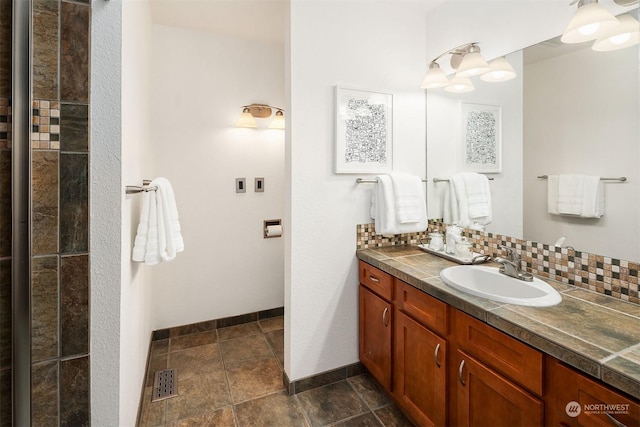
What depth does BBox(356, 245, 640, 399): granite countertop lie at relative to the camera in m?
0.83

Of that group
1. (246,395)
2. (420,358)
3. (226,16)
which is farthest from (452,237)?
(226,16)

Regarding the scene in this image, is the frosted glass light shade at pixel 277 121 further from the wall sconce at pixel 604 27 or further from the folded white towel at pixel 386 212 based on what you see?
the wall sconce at pixel 604 27

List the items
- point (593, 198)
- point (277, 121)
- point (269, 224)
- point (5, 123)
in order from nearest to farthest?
point (5, 123), point (593, 198), point (277, 121), point (269, 224)

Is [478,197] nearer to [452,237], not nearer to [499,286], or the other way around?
[452,237]

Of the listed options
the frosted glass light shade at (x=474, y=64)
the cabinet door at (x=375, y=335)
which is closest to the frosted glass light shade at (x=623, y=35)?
the frosted glass light shade at (x=474, y=64)

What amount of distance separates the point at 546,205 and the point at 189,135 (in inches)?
101

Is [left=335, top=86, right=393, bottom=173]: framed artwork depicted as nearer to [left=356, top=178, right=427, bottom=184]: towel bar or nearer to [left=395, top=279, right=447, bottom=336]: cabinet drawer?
[left=356, top=178, right=427, bottom=184]: towel bar

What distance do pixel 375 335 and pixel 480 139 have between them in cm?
142

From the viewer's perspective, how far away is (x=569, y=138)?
1.48 m

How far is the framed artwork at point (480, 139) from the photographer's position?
73.5 inches

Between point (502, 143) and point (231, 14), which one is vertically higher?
point (231, 14)

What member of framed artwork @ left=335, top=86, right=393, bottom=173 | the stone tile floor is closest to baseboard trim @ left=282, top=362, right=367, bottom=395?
the stone tile floor

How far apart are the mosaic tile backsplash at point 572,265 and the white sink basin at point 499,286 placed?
140 millimetres

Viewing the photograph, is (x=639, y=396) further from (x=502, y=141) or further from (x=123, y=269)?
(x=123, y=269)
